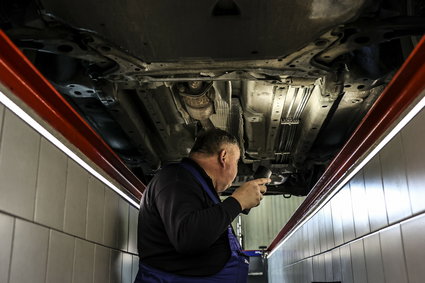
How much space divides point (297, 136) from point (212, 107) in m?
1.00

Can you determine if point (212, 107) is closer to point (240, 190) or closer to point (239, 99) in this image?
point (239, 99)

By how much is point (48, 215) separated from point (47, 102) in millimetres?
402

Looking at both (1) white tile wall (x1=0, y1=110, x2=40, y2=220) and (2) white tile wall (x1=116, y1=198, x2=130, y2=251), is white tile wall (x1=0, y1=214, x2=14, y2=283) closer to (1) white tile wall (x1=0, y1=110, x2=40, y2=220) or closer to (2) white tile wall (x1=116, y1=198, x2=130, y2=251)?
(1) white tile wall (x1=0, y1=110, x2=40, y2=220)

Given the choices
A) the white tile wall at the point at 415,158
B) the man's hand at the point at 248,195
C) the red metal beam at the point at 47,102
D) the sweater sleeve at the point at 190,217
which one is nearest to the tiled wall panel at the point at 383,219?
the white tile wall at the point at 415,158

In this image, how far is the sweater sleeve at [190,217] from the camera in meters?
1.76

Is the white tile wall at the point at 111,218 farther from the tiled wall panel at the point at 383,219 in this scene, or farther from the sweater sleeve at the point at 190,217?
the tiled wall panel at the point at 383,219

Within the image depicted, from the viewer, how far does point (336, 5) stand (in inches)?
69.9

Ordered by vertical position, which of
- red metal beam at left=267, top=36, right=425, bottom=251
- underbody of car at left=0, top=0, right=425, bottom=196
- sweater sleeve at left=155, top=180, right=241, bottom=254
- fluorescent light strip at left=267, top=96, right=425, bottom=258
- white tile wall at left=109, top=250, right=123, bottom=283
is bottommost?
white tile wall at left=109, top=250, right=123, bottom=283

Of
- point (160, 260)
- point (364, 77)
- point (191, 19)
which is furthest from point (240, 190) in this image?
point (364, 77)

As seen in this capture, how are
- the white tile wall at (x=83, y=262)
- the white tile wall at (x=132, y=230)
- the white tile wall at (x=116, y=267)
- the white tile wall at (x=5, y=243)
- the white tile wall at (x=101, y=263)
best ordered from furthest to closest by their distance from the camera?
the white tile wall at (x=132, y=230)
the white tile wall at (x=116, y=267)
the white tile wall at (x=101, y=263)
the white tile wall at (x=83, y=262)
the white tile wall at (x=5, y=243)

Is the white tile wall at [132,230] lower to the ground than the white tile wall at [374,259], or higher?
higher

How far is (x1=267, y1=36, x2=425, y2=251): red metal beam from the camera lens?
131 centimetres

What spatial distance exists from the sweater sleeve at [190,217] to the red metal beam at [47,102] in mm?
416

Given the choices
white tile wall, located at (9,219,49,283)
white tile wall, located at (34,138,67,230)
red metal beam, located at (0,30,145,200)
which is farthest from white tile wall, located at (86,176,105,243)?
white tile wall, located at (9,219,49,283)
